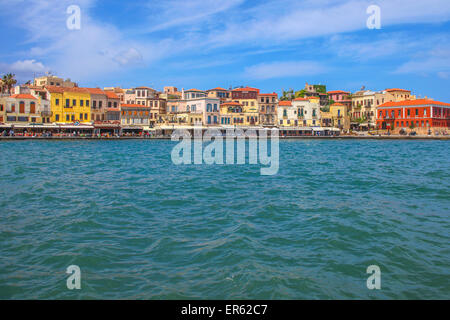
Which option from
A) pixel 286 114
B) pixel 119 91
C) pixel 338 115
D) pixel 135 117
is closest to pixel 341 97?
pixel 338 115

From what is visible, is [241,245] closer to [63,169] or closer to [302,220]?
[302,220]

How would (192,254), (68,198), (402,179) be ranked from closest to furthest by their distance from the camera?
(192,254), (68,198), (402,179)

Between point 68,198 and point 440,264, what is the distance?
36.4 ft

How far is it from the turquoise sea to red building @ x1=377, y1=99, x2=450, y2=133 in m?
58.4

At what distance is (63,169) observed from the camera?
70.5 ft

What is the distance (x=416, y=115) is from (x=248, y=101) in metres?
30.5

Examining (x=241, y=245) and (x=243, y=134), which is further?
(x=243, y=134)

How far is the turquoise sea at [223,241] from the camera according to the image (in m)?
6.09

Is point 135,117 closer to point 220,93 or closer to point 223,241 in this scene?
point 220,93

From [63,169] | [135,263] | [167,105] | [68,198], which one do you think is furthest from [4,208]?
[167,105]

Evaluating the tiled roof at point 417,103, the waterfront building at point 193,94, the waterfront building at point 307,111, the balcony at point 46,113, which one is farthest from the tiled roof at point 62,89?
the tiled roof at point 417,103

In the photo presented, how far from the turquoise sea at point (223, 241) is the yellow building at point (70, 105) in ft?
161

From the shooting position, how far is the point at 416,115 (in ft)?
224

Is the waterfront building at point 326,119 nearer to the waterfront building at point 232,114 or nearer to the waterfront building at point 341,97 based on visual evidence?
the waterfront building at point 341,97
